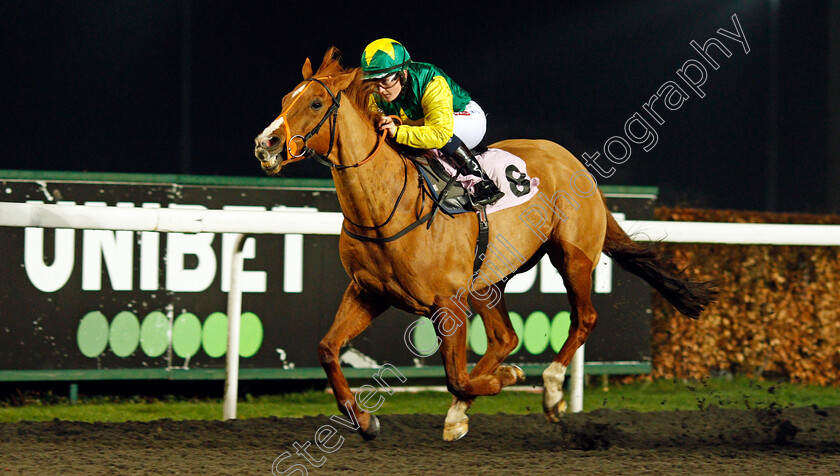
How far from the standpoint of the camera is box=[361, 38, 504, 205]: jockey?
3.10 meters

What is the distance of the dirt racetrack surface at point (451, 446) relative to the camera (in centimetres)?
300

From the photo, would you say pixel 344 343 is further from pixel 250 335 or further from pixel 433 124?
pixel 250 335

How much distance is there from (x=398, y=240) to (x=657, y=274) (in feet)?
5.14

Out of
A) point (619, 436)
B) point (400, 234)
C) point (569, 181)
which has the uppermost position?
point (569, 181)

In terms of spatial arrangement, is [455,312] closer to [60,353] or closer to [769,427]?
[769,427]

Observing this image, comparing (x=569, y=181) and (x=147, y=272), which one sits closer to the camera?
(x=569, y=181)

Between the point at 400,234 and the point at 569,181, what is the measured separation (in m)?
1.10

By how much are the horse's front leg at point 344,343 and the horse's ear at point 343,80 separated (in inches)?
27.5

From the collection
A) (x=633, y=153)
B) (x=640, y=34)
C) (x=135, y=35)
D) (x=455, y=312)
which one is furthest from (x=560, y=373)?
(x=640, y=34)

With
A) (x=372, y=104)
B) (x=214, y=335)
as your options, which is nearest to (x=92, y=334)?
(x=214, y=335)

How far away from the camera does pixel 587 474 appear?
292 cm

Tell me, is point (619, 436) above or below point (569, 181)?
below

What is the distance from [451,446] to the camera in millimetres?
3463

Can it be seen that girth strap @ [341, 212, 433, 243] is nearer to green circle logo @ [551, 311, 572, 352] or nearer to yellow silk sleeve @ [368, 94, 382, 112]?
yellow silk sleeve @ [368, 94, 382, 112]
